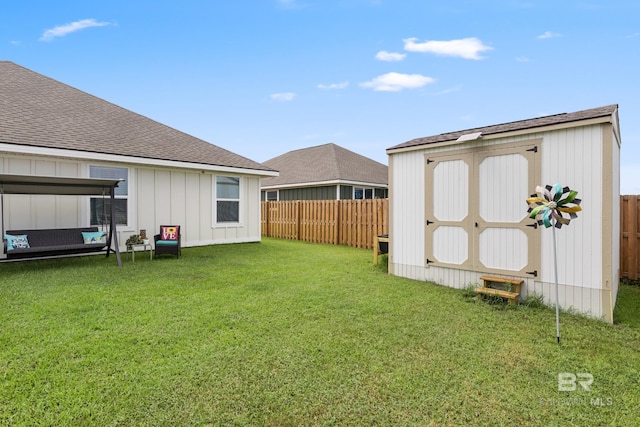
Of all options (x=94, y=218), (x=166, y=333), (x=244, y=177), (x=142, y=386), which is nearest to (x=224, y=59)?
(x=244, y=177)

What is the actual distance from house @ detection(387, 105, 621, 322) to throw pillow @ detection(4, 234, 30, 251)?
7289 mm

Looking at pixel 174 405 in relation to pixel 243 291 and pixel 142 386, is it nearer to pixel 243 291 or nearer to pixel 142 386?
pixel 142 386

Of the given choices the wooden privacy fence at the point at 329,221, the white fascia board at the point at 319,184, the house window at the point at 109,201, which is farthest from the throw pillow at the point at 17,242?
the white fascia board at the point at 319,184

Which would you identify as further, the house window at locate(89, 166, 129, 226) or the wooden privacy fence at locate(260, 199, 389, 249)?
the wooden privacy fence at locate(260, 199, 389, 249)

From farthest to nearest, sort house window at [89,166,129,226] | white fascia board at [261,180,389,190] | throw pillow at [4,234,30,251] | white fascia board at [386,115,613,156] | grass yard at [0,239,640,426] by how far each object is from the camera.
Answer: white fascia board at [261,180,389,190] → house window at [89,166,129,226] → throw pillow at [4,234,30,251] → white fascia board at [386,115,613,156] → grass yard at [0,239,640,426]

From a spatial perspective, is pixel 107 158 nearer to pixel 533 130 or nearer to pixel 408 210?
pixel 408 210

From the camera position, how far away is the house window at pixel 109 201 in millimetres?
8125

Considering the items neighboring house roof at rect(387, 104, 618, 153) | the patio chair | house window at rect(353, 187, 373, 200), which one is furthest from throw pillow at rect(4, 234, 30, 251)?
house window at rect(353, 187, 373, 200)

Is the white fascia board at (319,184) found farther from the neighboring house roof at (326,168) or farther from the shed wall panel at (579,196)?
the shed wall panel at (579,196)

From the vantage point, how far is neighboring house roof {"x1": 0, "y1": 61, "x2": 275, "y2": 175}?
7402 millimetres

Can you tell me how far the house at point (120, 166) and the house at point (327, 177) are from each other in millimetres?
4815

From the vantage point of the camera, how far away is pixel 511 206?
4.71m

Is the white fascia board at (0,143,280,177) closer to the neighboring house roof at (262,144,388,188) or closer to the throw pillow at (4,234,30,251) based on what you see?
the throw pillow at (4,234,30,251)

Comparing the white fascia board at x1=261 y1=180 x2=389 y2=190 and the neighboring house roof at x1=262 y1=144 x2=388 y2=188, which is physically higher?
the neighboring house roof at x1=262 y1=144 x2=388 y2=188
